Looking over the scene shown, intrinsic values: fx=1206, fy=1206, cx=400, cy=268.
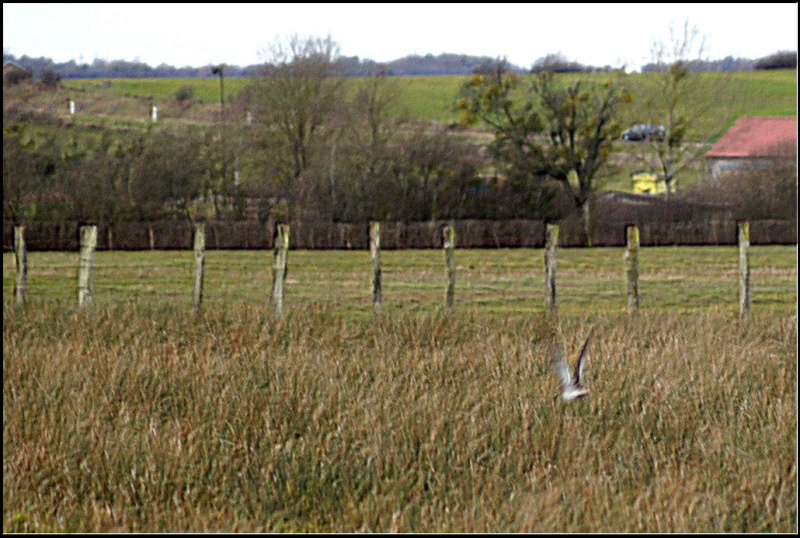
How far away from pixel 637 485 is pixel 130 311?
325 inches

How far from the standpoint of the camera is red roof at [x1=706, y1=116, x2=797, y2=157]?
4609 cm

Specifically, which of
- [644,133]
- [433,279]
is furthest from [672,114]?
[433,279]

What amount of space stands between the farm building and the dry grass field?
33.2 metres

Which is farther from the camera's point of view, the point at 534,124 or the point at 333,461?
the point at 534,124

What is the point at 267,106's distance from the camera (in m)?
47.6

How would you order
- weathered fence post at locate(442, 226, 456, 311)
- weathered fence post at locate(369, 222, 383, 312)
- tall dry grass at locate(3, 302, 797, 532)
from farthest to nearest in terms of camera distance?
weathered fence post at locate(369, 222, 383, 312), weathered fence post at locate(442, 226, 456, 311), tall dry grass at locate(3, 302, 797, 532)

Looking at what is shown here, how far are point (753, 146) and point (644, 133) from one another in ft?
15.0

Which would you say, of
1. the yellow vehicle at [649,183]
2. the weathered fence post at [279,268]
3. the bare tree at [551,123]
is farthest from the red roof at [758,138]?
the weathered fence post at [279,268]

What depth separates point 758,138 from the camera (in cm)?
5166

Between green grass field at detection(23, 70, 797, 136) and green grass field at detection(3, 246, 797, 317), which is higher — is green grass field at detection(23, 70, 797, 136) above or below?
above

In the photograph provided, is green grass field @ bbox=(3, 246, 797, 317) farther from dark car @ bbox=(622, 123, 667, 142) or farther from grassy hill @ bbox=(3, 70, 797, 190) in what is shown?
dark car @ bbox=(622, 123, 667, 142)

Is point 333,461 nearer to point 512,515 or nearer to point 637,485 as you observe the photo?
point 512,515

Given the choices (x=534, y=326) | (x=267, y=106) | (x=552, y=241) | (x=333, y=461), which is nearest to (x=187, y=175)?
(x=267, y=106)

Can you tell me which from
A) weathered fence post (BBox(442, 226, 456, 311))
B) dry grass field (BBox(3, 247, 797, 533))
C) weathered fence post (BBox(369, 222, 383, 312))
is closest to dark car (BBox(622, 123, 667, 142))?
weathered fence post (BBox(442, 226, 456, 311))
